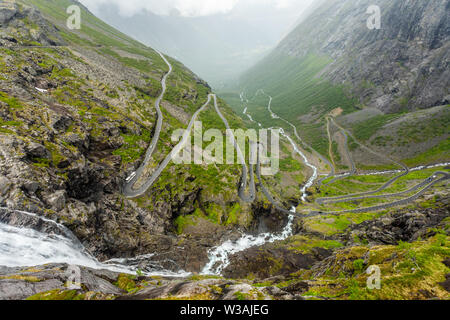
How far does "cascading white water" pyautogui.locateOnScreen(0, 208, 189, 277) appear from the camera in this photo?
83.1 feet

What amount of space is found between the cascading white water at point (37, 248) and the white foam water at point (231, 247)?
83.4ft

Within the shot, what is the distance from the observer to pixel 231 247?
194ft

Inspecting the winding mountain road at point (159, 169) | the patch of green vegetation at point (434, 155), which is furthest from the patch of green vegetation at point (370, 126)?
the winding mountain road at point (159, 169)

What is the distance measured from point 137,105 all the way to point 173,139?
90.4 feet

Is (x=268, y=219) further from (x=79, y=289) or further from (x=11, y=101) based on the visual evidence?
(x=11, y=101)

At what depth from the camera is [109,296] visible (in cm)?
2016

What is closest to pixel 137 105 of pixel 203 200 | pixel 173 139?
pixel 173 139

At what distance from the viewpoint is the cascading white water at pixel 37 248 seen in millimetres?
25319

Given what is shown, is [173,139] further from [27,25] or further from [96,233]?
[27,25]

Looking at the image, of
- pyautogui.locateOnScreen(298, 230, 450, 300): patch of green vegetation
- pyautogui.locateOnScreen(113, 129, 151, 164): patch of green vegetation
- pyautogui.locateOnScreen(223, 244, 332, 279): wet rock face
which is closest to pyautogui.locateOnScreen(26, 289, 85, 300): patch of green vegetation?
pyautogui.locateOnScreen(298, 230, 450, 300): patch of green vegetation

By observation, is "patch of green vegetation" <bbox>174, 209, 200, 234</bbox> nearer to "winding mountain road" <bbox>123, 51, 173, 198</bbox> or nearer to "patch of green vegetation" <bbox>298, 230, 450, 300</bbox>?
"winding mountain road" <bbox>123, 51, 173, 198</bbox>

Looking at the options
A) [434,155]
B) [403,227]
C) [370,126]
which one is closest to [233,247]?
[403,227]

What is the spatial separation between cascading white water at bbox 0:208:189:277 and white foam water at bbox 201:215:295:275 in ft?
83.4

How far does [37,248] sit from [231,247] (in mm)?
42697
